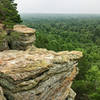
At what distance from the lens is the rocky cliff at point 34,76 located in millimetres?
10156

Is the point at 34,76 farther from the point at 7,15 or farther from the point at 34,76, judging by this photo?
the point at 7,15

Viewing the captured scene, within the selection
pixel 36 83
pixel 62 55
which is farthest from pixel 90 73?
pixel 36 83

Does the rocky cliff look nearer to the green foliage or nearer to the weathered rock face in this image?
the weathered rock face

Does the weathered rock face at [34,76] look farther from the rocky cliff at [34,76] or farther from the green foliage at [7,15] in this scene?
the green foliage at [7,15]

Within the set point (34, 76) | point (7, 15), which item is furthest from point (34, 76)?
point (7, 15)

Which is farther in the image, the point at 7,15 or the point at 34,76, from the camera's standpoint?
the point at 7,15

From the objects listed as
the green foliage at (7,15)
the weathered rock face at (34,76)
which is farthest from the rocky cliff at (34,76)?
the green foliage at (7,15)

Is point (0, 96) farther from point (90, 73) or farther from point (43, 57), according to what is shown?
point (90, 73)

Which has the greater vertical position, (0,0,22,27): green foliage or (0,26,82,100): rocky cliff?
(0,0,22,27): green foliage

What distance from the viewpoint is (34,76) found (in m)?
10.6

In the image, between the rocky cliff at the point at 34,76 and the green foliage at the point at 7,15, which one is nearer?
the rocky cliff at the point at 34,76

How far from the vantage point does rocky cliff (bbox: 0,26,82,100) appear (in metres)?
10.2

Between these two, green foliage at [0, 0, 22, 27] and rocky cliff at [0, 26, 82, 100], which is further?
green foliage at [0, 0, 22, 27]

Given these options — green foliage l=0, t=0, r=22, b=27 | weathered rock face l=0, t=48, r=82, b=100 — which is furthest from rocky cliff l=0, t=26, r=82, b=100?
green foliage l=0, t=0, r=22, b=27
